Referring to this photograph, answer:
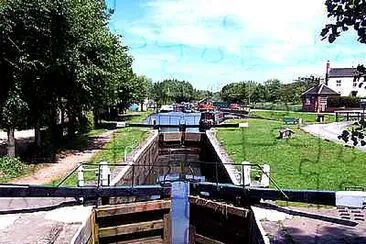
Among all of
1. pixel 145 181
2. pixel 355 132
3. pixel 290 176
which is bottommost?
pixel 145 181

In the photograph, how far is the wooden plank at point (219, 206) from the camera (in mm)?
11492

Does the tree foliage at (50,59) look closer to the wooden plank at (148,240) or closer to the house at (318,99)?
the wooden plank at (148,240)

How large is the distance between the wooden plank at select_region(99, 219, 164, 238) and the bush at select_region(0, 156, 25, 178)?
6.08 metres

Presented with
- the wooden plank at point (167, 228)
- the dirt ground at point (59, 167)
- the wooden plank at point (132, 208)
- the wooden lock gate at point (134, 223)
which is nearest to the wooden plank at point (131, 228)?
the wooden lock gate at point (134, 223)

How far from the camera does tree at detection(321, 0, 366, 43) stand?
14.4ft

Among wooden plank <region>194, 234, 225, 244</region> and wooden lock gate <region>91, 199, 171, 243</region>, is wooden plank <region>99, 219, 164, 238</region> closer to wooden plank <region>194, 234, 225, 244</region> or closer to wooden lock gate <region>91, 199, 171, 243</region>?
wooden lock gate <region>91, 199, 171, 243</region>

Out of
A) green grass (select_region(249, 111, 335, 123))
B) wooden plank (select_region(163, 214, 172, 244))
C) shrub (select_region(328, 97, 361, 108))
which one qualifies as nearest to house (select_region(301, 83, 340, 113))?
shrub (select_region(328, 97, 361, 108))

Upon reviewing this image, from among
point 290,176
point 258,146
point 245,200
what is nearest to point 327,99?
point 258,146

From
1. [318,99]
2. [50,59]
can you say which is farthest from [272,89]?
[50,59]

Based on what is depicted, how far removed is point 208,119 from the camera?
44656 mm

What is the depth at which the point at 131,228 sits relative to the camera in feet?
39.2

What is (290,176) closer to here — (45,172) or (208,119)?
(45,172)

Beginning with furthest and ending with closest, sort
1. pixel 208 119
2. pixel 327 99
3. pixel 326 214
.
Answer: pixel 327 99 < pixel 208 119 < pixel 326 214

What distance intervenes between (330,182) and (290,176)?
148 centimetres
